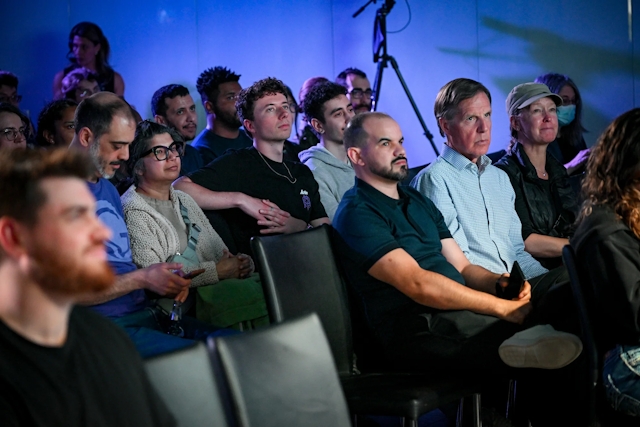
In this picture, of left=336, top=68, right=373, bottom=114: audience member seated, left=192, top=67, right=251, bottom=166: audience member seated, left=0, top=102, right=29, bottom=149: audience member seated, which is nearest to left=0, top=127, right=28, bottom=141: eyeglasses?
left=0, top=102, right=29, bottom=149: audience member seated

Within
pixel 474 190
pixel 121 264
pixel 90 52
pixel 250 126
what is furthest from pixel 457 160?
pixel 90 52

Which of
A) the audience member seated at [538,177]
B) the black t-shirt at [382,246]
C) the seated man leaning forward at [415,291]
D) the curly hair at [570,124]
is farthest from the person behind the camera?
the curly hair at [570,124]

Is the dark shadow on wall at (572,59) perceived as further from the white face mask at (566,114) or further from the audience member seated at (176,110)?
the audience member seated at (176,110)

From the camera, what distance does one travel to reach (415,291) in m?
2.07

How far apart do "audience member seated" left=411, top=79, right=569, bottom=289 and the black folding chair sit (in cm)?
66

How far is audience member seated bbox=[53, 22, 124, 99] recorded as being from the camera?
451 centimetres

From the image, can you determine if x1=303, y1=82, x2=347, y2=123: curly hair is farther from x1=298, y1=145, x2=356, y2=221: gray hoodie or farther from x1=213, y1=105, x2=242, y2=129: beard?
x1=213, y1=105, x2=242, y2=129: beard

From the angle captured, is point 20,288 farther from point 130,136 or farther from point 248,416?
point 130,136

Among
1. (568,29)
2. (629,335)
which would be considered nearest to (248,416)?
(629,335)

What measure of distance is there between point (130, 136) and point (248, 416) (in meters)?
1.31

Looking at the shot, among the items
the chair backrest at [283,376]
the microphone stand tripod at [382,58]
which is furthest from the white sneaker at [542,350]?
the microphone stand tripod at [382,58]

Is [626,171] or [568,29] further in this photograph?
[568,29]

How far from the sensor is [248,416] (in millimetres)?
1303

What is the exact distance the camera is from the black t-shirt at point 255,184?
2.92 metres
